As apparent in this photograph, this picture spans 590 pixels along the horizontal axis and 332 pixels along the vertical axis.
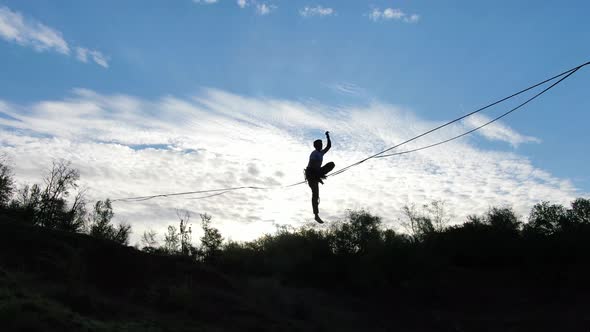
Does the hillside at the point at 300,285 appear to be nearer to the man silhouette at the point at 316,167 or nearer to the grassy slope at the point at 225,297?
the grassy slope at the point at 225,297

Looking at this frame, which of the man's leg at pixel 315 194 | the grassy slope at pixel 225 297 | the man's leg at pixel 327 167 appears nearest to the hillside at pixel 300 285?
the grassy slope at pixel 225 297

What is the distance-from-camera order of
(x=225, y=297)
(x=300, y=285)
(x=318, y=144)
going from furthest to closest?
(x=300, y=285) → (x=225, y=297) → (x=318, y=144)

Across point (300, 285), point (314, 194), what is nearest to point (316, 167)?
point (314, 194)

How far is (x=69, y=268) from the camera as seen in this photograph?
19.3 meters

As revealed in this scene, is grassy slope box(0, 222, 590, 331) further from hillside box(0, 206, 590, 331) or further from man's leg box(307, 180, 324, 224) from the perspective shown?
man's leg box(307, 180, 324, 224)

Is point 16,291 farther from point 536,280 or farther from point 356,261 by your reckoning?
point 536,280

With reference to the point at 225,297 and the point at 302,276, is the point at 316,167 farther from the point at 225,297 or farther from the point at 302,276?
the point at 302,276

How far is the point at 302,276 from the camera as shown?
4119 cm

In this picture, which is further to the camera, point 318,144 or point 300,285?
point 300,285

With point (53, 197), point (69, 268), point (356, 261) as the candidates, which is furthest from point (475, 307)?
point (53, 197)

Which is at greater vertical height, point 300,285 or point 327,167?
point 327,167

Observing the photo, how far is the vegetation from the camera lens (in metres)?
18.1

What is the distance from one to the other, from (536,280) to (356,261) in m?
16.7

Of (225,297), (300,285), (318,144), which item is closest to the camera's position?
(318,144)
